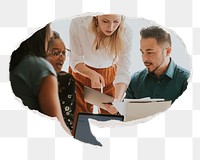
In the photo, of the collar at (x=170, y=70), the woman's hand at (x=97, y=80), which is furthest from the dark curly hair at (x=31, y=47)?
the collar at (x=170, y=70)

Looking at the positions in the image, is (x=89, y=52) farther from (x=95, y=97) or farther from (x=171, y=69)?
(x=171, y=69)

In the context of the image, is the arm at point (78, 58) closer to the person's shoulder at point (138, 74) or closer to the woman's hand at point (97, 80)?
the woman's hand at point (97, 80)

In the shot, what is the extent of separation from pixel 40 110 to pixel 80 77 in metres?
0.25

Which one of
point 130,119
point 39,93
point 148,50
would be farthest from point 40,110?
point 148,50

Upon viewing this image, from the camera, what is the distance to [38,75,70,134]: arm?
203cm

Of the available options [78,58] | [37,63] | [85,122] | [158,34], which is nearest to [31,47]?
[37,63]

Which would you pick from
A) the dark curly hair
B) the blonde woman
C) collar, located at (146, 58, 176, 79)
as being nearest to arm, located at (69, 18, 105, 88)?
the blonde woman

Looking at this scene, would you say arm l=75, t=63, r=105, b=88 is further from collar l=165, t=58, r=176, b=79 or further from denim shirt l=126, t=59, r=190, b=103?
collar l=165, t=58, r=176, b=79

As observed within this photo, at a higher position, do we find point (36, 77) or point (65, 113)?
point (36, 77)

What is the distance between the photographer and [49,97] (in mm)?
2064

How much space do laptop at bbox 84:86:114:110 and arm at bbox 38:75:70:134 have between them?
0.15 metres

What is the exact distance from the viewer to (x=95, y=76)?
215 centimetres

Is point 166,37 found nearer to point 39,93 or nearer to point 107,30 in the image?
point 107,30

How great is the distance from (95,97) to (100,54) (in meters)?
0.21
